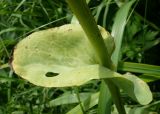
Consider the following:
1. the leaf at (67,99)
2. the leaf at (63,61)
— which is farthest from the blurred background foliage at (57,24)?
the leaf at (63,61)

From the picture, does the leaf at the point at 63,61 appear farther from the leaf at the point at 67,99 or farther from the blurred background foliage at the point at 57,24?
the leaf at the point at 67,99

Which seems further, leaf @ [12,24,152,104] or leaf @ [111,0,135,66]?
leaf @ [111,0,135,66]

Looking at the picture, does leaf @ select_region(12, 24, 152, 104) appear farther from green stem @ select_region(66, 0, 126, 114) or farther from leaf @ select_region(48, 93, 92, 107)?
leaf @ select_region(48, 93, 92, 107)

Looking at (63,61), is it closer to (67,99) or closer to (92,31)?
(92,31)

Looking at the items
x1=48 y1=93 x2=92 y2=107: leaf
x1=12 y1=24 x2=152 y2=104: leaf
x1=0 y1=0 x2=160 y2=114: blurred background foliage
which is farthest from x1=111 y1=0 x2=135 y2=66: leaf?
x1=12 y1=24 x2=152 y2=104: leaf

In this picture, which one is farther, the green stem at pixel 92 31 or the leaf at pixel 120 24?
the leaf at pixel 120 24

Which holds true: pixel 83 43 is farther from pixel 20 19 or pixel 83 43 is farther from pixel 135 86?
pixel 20 19
